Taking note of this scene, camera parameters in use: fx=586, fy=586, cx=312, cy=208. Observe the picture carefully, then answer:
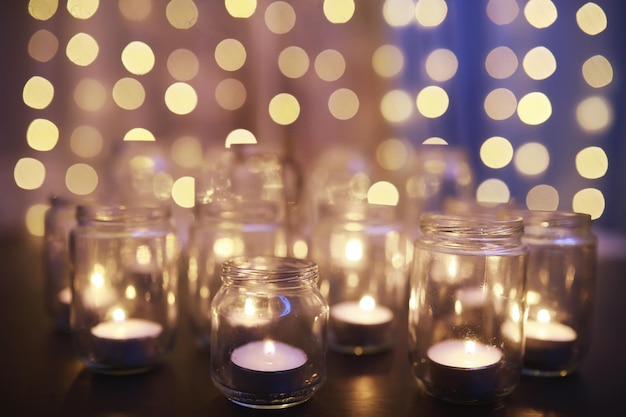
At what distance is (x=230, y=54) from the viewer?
5.50 ft

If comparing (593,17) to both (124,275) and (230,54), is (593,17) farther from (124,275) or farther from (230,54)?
(124,275)

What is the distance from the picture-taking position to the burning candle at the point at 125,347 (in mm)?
717

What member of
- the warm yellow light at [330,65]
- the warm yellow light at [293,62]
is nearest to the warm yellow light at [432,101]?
the warm yellow light at [330,65]

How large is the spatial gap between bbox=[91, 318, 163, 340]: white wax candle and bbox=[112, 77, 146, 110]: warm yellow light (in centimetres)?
113

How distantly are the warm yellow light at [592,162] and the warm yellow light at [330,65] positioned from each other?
72 centimetres

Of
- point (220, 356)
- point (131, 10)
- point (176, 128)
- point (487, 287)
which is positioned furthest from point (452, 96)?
point (220, 356)

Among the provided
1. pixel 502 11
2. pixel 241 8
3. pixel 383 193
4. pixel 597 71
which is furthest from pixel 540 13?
pixel 241 8

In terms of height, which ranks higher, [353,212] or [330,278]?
[353,212]

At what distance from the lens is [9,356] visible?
0.77 meters

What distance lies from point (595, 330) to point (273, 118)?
3.42ft

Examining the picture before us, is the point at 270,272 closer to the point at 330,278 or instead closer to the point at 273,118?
the point at 330,278

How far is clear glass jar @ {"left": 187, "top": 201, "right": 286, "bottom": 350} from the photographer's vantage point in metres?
0.85

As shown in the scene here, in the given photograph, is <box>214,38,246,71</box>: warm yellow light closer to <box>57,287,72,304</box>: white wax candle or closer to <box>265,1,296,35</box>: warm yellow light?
<box>265,1,296,35</box>: warm yellow light

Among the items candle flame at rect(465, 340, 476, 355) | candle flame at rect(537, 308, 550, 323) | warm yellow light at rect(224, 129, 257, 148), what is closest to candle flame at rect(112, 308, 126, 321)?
candle flame at rect(465, 340, 476, 355)
